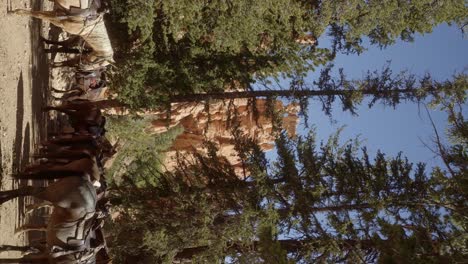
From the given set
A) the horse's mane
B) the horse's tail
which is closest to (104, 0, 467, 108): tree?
the horse's mane

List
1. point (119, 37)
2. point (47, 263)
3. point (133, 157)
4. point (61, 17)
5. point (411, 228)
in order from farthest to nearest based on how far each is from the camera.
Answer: point (133, 157), point (119, 37), point (411, 228), point (61, 17), point (47, 263)

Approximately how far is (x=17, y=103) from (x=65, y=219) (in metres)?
3.87

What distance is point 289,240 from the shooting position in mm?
17484

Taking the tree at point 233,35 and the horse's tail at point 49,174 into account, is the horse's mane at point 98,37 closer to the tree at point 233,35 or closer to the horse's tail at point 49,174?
the tree at point 233,35

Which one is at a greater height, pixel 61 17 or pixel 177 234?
pixel 61 17

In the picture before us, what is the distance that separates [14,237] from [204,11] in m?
10.4

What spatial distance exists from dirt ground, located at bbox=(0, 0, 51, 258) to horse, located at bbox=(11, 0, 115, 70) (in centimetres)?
71

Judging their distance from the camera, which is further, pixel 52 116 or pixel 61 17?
pixel 52 116

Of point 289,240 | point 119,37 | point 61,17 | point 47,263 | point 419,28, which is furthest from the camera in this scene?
point 419,28

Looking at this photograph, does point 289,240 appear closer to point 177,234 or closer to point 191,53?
point 177,234

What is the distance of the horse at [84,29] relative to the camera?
13.2m

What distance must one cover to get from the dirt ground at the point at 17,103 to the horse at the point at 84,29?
2.33 ft

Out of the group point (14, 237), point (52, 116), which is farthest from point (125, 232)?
point (14, 237)

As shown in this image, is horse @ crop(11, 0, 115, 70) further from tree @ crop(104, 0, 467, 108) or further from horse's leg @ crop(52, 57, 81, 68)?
tree @ crop(104, 0, 467, 108)
